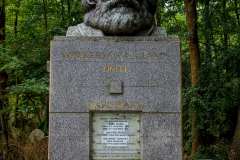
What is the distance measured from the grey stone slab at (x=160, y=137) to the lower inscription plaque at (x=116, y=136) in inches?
4.7

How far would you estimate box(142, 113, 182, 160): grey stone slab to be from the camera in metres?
7.41

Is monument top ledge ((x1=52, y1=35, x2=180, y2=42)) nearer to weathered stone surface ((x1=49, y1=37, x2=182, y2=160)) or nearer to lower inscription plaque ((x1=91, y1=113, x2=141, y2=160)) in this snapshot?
weathered stone surface ((x1=49, y1=37, x2=182, y2=160))

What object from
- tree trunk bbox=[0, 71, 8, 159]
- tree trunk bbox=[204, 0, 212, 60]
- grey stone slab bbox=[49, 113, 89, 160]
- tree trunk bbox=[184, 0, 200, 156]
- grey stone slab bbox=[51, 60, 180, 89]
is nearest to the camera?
grey stone slab bbox=[49, 113, 89, 160]

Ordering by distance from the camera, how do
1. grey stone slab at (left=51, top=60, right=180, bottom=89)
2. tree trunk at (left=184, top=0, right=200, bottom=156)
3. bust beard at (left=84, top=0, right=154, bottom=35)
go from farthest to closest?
tree trunk at (left=184, top=0, right=200, bottom=156) → bust beard at (left=84, top=0, right=154, bottom=35) → grey stone slab at (left=51, top=60, right=180, bottom=89)

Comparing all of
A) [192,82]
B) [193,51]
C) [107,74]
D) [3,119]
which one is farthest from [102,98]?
[193,51]

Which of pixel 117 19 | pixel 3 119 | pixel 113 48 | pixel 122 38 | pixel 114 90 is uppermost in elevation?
pixel 117 19

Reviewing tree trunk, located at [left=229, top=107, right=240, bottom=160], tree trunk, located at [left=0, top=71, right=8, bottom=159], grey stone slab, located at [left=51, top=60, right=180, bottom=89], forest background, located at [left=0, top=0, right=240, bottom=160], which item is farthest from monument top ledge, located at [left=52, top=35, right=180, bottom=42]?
tree trunk, located at [left=229, top=107, right=240, bottom=160]

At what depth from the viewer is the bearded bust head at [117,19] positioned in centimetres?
776

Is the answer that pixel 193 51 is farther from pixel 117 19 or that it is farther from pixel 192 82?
pixel 117 19

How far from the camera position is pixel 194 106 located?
1479cm

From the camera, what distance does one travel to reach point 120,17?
7773mm

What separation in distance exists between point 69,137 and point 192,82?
8.73m

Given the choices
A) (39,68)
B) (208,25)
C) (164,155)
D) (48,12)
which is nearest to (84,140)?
(164,155)

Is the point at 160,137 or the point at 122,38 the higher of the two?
the point at 122,38
